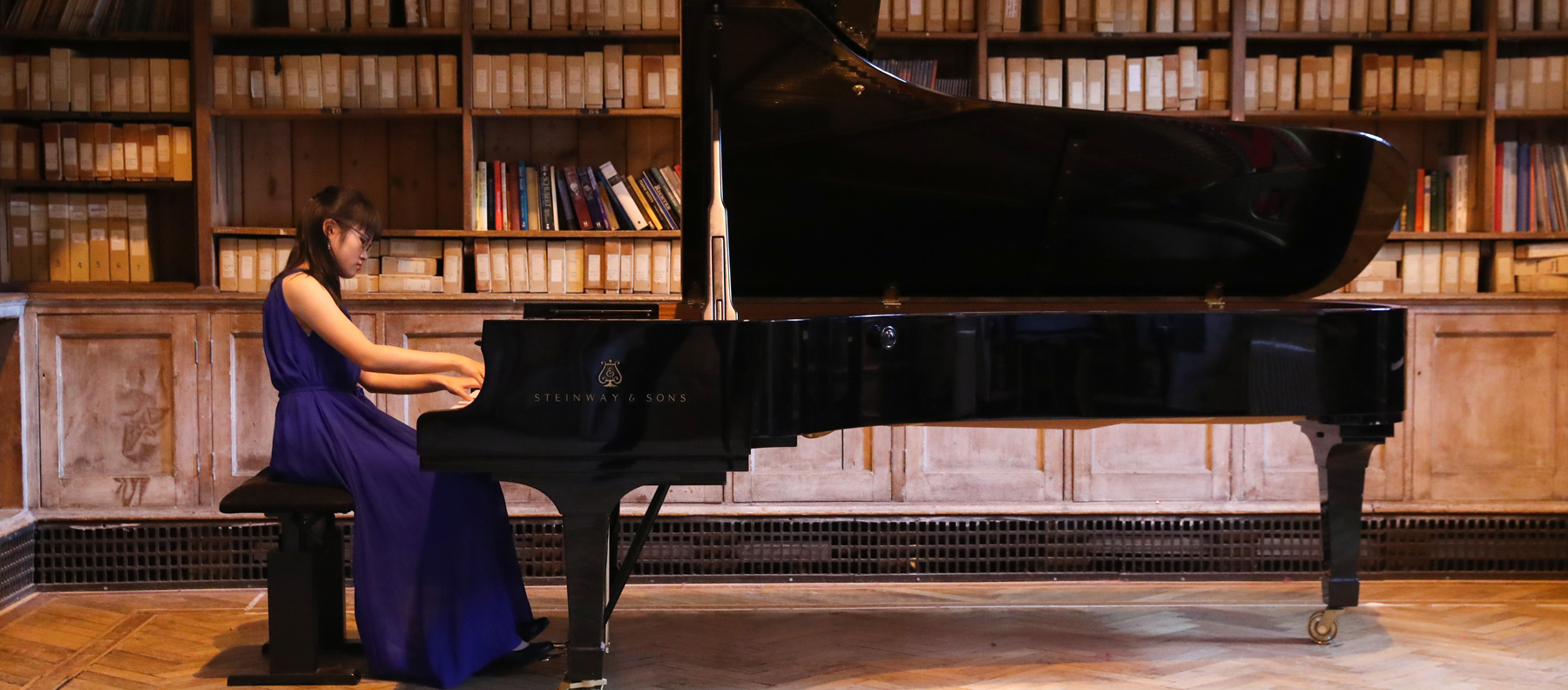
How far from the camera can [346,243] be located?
2770mm

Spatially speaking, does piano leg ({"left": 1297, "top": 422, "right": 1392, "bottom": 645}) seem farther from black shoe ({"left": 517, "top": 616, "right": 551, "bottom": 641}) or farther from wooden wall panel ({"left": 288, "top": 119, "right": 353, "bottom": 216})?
wooden wall panel ({"left": 288, "top": 119, "right": 353, "bottom": 216})

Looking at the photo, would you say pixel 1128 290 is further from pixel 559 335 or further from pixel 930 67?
pixel 559 335

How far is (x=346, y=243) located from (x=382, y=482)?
0.54m

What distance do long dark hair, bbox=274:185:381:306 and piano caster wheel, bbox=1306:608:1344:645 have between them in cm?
244

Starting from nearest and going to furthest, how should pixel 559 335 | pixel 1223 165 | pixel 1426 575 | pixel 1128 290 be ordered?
pixel 559 335
pixel 1223 165
pixel 1128 290
pixel 1426 575

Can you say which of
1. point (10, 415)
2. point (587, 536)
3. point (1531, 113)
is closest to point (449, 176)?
point (10, 415)

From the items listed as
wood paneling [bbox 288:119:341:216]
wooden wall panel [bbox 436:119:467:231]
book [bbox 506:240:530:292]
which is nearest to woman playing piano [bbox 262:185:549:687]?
book [bbox 506:240:530:292]

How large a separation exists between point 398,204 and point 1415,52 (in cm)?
333

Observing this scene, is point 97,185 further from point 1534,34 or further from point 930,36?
point 1534,34

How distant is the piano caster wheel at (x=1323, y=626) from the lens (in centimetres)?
309

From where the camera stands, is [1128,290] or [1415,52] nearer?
[1128,290]

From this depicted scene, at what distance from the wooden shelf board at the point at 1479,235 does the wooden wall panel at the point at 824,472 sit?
171cm

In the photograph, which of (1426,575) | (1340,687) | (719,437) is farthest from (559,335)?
(1426,575)

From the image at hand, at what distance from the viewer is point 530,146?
4066 millimetres
